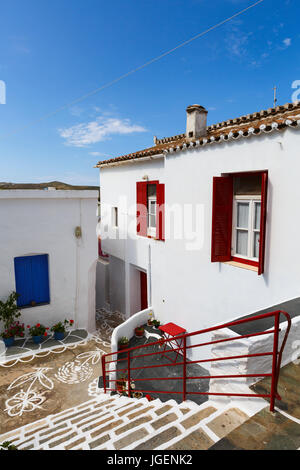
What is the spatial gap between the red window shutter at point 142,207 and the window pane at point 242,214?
15.7 ft

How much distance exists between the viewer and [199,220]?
7.77 m

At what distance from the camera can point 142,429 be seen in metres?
3.58

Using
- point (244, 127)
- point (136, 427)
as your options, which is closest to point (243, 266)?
point (244, 127)

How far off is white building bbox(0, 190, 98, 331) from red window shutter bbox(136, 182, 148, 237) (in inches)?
68.4

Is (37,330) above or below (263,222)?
below

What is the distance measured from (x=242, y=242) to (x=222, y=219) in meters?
0.72

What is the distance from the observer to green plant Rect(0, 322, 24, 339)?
958 cm

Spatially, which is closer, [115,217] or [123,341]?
[123,341]

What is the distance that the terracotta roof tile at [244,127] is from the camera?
5566 mm

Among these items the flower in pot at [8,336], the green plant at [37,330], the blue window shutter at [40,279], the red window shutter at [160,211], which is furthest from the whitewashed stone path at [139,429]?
the red window shutter at [160,211]

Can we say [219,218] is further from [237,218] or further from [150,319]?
[150,319]

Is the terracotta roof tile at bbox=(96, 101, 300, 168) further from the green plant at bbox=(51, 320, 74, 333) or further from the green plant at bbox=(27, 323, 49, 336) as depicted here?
the green plant at bbox=(27, 323, 49, 336)

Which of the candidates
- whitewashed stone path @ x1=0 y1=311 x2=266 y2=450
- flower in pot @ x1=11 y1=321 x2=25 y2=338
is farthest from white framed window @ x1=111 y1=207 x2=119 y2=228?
whitewashed stone path @ x1=0 y1=311 x2=266 y2=450

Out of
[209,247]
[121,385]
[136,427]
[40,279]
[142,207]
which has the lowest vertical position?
[121,385]
